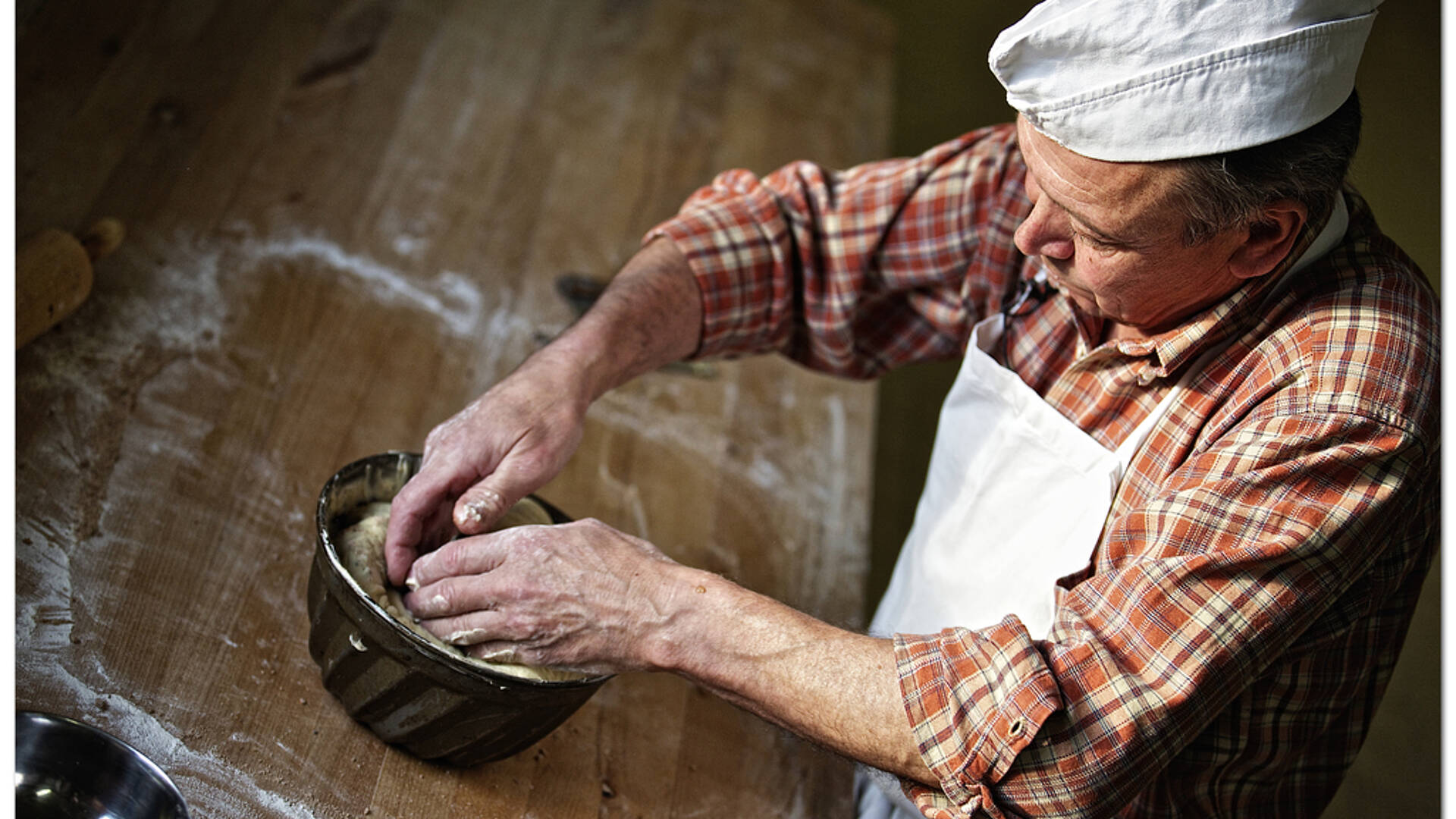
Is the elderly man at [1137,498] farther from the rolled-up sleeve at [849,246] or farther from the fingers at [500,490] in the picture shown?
the rolled-up sleeve at [849,246]

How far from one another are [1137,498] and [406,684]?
80cm

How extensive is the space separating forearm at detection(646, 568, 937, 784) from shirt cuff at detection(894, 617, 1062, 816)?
0.06 feet

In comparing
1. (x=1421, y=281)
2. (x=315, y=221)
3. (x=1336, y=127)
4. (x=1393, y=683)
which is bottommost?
(x=1393, y=683)

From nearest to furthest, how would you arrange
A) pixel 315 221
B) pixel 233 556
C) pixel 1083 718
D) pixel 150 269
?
1. pixel 1083 718
2. pixel 233 556
3. pixel 150 269
4. pixel 315 221

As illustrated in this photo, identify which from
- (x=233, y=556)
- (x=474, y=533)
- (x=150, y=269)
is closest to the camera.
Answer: (x=474, y=533)

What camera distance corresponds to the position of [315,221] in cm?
203

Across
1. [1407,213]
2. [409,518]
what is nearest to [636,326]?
[409,518]

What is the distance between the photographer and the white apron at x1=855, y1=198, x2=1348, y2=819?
51.3 inches

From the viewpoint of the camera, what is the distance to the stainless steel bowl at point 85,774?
1.12 meters

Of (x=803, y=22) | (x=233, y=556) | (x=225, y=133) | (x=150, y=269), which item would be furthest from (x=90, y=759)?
(x=803, y=22)

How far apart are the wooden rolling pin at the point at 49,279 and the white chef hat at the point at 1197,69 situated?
131 centimetres

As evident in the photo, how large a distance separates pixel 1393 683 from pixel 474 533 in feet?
3.94

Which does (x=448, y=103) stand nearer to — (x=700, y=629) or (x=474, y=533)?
(x=474, y=533)

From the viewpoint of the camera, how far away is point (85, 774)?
114cm
